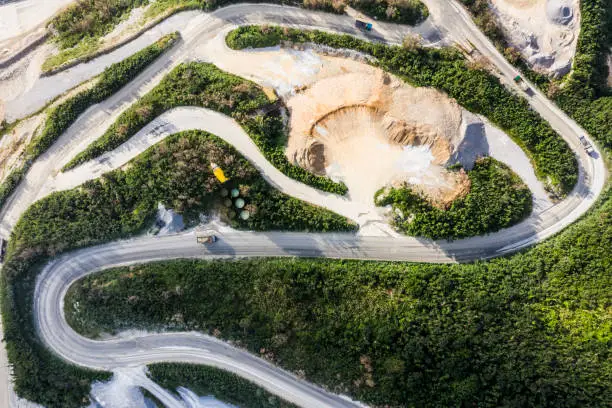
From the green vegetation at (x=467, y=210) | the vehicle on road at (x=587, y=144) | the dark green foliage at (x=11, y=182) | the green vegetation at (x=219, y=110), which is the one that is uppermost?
the green vegetation at (x=219, y=110)

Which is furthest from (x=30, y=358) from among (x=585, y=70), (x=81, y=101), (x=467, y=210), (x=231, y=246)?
(x=585, y=70)

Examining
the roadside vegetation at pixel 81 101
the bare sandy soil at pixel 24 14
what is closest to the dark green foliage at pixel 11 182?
the roadside vegetation at pixel 81 101

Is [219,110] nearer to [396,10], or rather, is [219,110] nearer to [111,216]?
[111,216]

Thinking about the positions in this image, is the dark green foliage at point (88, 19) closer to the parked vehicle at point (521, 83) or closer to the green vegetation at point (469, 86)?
the green vegetation at point (469, 86)

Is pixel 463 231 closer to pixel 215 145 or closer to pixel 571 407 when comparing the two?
pixel 571 407

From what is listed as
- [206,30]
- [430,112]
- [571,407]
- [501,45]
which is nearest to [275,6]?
[206,30]

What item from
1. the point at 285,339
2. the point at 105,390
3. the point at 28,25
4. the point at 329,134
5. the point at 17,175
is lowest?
the point at 105,390
